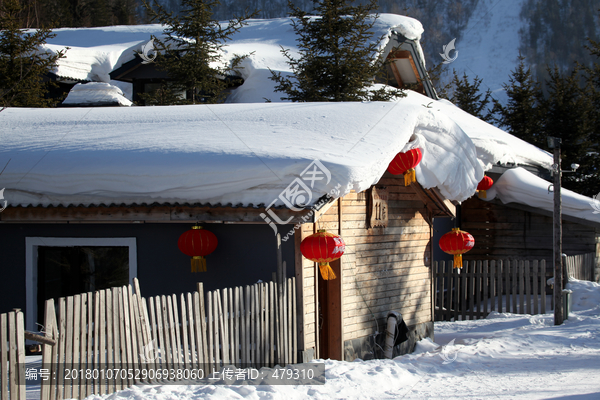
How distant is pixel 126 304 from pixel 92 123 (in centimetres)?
504

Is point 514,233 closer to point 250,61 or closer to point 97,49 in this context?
point 250,61

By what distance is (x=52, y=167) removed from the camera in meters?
7.30

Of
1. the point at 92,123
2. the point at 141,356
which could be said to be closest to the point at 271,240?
the point at 141,356

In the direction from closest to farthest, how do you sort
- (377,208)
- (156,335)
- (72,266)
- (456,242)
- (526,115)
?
(156,335), (72,266), (377,208), (456,242), (526,115)

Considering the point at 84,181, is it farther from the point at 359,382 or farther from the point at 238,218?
the point at 359,382

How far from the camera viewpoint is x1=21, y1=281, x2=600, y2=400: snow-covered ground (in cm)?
553

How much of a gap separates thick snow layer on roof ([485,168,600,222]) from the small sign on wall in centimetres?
741

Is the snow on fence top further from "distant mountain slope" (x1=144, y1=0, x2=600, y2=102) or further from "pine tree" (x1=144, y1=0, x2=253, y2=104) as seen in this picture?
"distant mountain slope" (x1=144, y1=0, x2=600, y2=102)

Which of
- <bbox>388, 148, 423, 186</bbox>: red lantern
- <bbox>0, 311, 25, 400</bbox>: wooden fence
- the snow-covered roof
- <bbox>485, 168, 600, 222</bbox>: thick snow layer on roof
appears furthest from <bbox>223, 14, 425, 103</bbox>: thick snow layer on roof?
<bbox>0, 311, 25, 400</bbox>: wooden fence

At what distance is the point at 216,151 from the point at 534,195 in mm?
10756

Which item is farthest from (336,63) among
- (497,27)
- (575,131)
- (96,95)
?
(497,27)

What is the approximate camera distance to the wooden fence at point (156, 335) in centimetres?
459

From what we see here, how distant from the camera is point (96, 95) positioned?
1385 centimetres

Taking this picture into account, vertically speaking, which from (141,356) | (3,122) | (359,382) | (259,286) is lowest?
(359,382)
